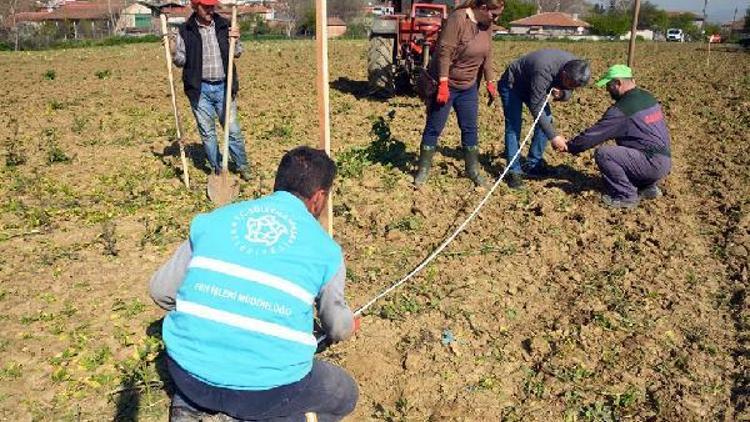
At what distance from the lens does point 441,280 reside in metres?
4.23

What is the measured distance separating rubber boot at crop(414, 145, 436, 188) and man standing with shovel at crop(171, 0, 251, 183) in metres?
1.76

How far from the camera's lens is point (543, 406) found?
3070 millimetres

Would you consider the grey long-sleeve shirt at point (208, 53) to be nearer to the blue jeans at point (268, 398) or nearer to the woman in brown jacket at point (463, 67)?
the woman in brown jacket at point (463, 67)

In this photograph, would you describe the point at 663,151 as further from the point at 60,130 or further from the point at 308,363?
the point at 60,130

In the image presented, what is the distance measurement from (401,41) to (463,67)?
4667 millimetres

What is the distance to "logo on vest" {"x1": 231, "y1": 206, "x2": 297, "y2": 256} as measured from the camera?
200 cm

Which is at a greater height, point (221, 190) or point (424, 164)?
point (424, 164)

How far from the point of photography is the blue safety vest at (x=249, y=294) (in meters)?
1.99

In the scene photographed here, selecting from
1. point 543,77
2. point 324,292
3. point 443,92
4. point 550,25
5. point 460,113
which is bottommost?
point 324,292

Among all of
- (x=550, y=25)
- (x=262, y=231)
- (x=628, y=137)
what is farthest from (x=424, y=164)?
(x=550, y=25)

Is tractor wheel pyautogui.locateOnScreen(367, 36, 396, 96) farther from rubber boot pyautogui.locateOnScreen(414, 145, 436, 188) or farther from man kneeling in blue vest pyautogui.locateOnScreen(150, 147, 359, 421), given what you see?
man kneeling in blue vest pyautogui.locateOnScreen(150, 147, 359, 421)

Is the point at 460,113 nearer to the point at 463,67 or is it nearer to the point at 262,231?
the point at 463,67

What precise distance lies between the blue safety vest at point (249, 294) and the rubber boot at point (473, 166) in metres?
3.92

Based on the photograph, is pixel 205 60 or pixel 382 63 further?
pixel 382 63
